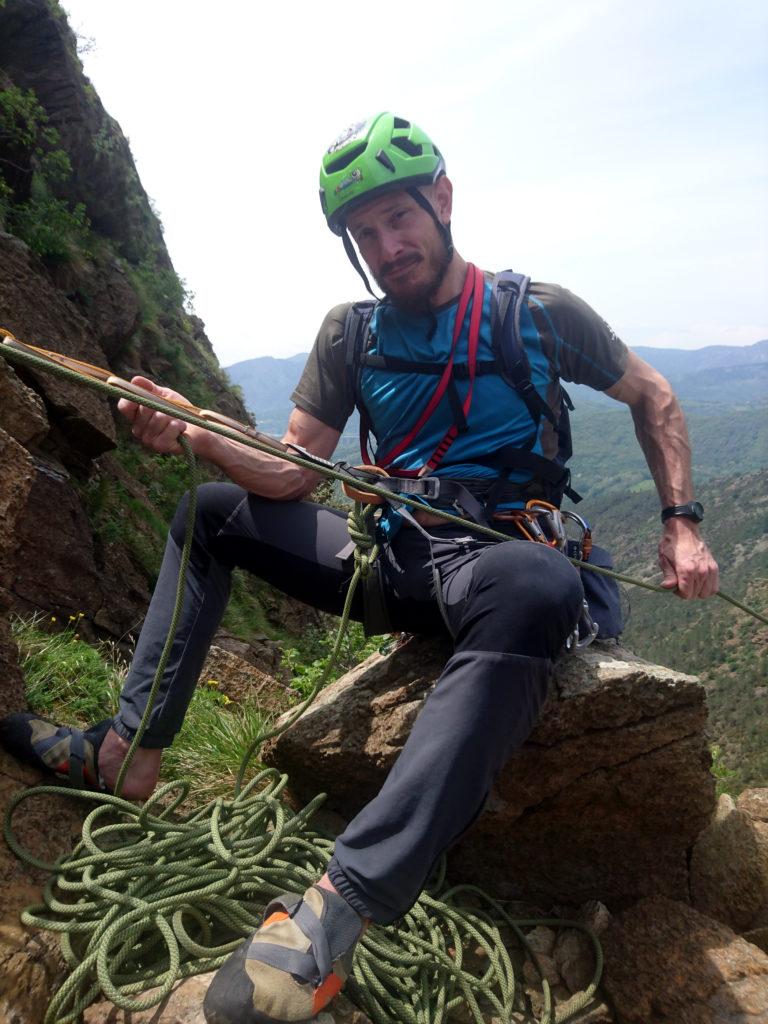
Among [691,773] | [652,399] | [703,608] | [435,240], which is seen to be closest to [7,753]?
[691,773]

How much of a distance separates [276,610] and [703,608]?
122 m

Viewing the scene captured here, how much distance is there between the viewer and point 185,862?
242 centimetres

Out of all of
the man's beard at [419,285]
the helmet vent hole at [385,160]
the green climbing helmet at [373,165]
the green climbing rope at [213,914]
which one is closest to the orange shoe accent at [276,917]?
the green climbing rope at [213,914]

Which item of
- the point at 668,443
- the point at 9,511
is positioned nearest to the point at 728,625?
the point at 668,443

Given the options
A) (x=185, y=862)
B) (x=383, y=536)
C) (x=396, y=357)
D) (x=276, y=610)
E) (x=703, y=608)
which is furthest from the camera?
(x=703, y=608)

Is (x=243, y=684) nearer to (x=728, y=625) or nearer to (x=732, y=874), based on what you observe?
(x=732, y=874)

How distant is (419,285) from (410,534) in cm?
122

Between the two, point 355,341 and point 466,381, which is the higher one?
point 355,341

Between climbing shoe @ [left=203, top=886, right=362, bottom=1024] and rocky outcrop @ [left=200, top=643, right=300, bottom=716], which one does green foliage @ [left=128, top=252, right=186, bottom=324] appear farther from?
climbing shoe @ [left=203, top=886, right=362, bottom=1024]

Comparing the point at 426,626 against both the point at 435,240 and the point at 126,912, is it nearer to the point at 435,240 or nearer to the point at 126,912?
the point at 126,912

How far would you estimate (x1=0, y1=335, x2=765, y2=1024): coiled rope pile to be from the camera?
2072 mm

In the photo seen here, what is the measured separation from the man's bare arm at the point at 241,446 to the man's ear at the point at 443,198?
126cm

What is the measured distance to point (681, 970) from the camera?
8.01 feet

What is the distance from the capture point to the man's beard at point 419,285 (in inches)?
126
